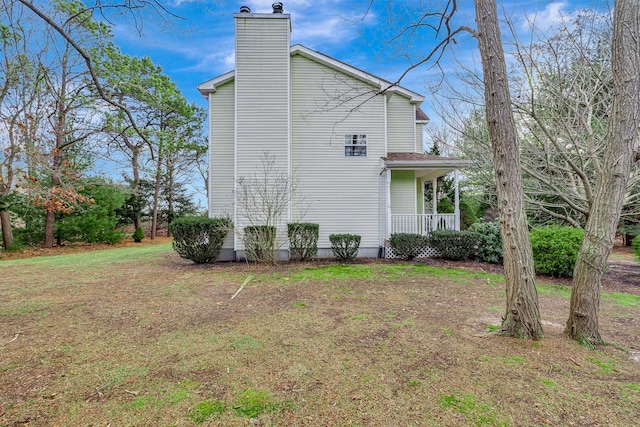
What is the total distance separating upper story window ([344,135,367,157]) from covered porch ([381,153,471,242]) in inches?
34.5

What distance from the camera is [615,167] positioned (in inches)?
130

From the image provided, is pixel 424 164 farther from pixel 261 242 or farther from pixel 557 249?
pixel 261 242

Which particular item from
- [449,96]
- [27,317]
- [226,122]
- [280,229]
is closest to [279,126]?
[226,122]

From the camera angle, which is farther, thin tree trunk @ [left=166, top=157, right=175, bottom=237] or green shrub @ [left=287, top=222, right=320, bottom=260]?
thin tree trunk @ [left=166, top=157, right=175, bottom=237]

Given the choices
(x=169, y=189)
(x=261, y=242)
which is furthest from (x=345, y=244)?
(x=169, y=189)

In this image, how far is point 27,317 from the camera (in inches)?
179

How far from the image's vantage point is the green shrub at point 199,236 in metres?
8.90

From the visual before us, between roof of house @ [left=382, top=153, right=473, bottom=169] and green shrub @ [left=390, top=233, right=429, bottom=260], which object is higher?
roof of house @ [left=382, top=153, right=473, bottom=169]

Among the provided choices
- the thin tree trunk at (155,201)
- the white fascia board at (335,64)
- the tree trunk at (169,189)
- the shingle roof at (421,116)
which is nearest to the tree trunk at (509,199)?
the white fascia board at (335,64)

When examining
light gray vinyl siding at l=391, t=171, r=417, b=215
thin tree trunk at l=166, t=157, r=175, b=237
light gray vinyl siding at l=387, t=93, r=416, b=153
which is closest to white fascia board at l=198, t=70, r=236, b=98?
light gray vinyl siding at l=387, t=93, r=416, b=153

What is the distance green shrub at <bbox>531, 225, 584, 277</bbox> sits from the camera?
24.2ft

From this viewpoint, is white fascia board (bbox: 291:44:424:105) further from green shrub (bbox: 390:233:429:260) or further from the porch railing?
green shrub (bbox: 390:233:429:260)

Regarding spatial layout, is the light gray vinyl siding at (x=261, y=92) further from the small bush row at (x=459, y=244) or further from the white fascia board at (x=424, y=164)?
the small bush row at (x=459, y=244)

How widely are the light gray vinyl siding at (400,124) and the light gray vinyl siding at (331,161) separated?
1226mm
